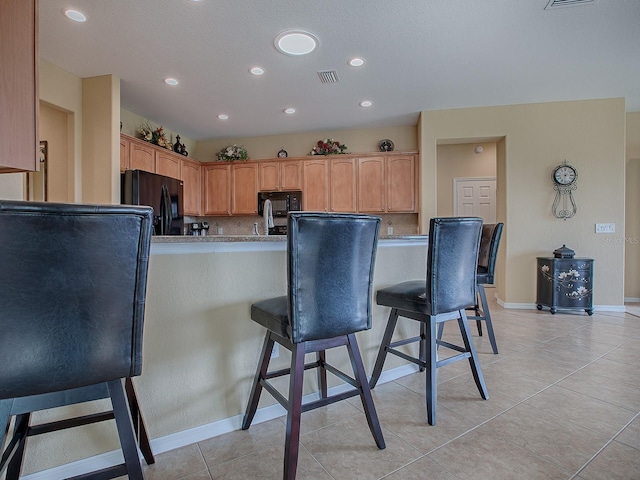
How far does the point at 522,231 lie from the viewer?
4.43 m

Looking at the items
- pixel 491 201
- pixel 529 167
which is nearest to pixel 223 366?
pixel 529 167

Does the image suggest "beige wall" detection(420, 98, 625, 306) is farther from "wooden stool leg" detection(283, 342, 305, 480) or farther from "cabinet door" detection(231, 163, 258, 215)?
"wooden stool leg" detection(283, 342, 305, 480)

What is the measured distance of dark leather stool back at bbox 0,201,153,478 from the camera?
771 mm

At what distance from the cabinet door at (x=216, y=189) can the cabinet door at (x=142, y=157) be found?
49.7 inches

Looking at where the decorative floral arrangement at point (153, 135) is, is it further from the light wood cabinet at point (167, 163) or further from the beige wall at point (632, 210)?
the beige wall at point (632, 210)

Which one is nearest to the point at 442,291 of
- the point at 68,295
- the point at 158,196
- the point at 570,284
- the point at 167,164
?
the point at 68,295

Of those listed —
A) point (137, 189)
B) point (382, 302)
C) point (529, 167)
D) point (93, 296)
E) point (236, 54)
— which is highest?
point (236, 54)

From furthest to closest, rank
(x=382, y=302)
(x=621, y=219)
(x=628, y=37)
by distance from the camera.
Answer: (x=621, y=219), (x=628, y=37), (x=382, y=302)

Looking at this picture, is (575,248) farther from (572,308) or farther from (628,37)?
(628,37)

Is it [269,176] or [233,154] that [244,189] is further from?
[233,154]

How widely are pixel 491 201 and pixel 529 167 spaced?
1663mm

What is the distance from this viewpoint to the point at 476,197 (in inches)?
238

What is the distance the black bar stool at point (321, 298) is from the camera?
51.6 inches

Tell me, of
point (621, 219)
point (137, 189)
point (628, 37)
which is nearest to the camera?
point (628, 37)
